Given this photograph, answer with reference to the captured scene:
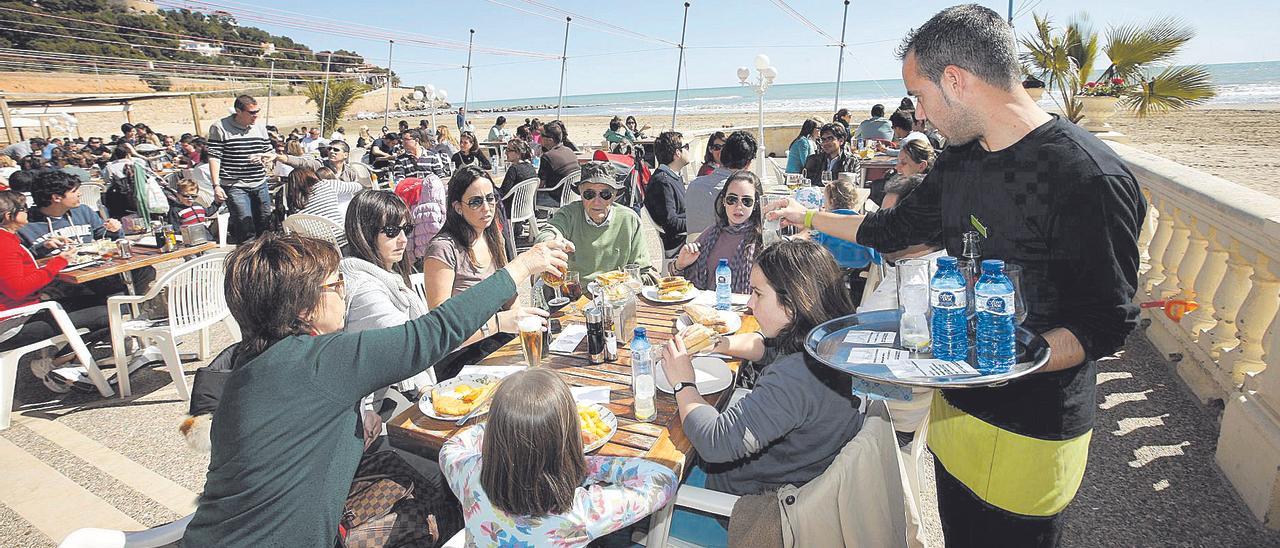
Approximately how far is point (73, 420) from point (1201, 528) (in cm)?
611

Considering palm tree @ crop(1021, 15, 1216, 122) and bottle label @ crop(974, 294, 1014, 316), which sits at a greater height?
palm tree @ crop(1021, 15, 1216, 122)

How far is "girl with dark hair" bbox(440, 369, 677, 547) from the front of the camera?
1487 mm

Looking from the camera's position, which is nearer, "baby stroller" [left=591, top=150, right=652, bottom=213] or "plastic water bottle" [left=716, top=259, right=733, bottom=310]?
"plastic water bottle" [left=716, top=259, right=733, bottom=310]

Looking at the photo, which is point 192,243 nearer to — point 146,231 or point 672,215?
point 146,231

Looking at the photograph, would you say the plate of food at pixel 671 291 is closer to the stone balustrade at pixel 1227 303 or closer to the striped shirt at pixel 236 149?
the stone balustrade at pixel 1227 303

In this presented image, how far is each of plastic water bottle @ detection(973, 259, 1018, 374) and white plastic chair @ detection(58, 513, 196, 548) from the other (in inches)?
81.8

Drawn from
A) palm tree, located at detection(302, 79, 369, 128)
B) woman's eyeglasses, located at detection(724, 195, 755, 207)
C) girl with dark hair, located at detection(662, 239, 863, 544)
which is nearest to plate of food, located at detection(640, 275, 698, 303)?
woman's eyeglasses, located at detection(724, 195, 755, 207)

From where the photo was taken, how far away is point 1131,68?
305 inches

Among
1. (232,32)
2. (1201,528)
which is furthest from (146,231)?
(232,32)

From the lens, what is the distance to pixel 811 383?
1.84 metres

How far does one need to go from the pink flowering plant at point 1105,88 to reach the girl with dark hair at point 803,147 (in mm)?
3450

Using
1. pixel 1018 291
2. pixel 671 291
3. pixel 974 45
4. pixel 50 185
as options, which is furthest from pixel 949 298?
pixel 50 185

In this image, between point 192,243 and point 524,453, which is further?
point 192,243

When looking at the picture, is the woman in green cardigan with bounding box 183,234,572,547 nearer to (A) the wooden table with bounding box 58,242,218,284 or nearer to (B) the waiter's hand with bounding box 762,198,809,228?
(B) the waiter's hand with bounding box 762,198,809,228
